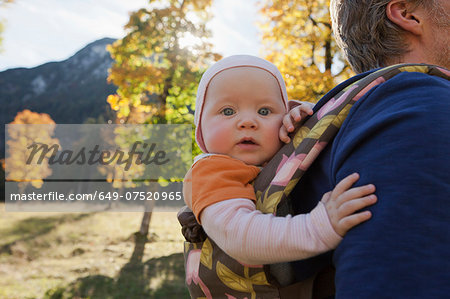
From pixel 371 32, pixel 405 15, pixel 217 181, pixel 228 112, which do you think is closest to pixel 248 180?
pixel 217 181

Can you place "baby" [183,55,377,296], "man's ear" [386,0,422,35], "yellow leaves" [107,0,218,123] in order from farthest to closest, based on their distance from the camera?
1. "yellow leaves" [107,0,218,123]
2. "man's ear" [386,0,422,35]
3. "baby" [183,55,377,296]

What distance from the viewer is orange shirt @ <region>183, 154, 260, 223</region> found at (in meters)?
1.28

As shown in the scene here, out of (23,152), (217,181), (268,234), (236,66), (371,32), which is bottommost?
(268,234)

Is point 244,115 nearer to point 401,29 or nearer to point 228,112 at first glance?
point 228,112

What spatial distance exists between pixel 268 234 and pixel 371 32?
117 cm

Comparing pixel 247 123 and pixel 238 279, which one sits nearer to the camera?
pixel 238 279

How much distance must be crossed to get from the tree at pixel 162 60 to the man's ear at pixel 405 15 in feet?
38.8

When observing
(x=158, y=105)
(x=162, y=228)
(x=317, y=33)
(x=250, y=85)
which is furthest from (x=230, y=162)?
(x=162, y=228)

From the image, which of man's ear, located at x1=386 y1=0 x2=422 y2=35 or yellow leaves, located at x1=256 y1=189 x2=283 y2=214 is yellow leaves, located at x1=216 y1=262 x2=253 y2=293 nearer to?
yellow leaves, located at x1=256 y1=189 x2=283 y2=214

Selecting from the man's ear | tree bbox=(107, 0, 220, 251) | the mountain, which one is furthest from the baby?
the mountain

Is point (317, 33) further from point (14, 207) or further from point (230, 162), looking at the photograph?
point (14, 207)

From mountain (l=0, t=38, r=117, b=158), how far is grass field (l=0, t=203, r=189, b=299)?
207 feet

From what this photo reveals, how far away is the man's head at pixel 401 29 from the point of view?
1687 millimetres

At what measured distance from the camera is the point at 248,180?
1.41 meters
